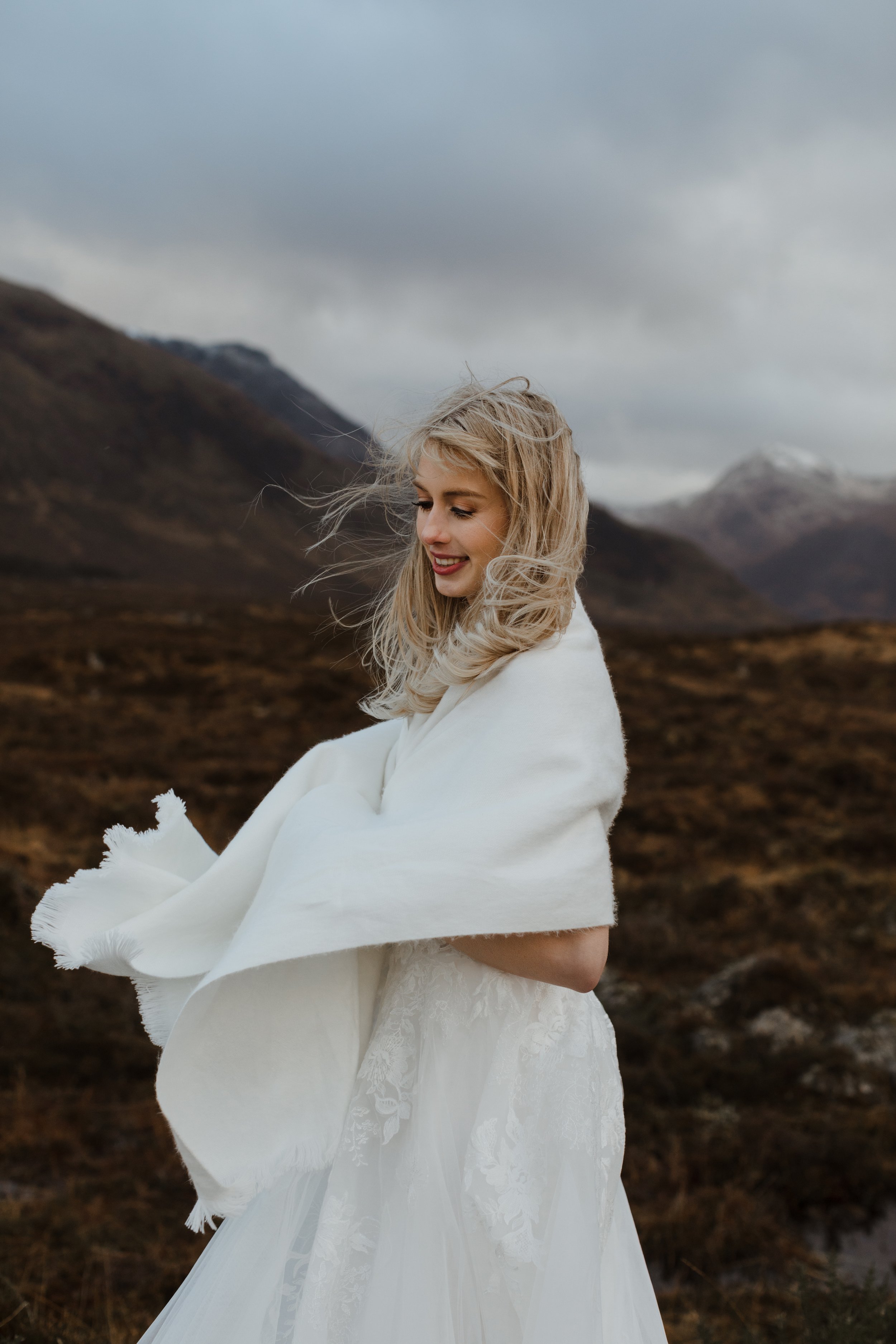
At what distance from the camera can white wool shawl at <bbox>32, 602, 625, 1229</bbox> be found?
55.7 inches

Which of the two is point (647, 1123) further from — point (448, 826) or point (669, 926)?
point (448, 826)

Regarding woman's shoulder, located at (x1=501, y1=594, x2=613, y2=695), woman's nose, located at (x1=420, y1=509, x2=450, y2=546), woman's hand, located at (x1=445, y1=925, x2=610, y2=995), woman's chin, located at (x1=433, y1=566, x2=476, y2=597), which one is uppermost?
woman's nose, located at (x1=420, y1=509, x2=450, y2=546)

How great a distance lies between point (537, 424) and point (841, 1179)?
463cm

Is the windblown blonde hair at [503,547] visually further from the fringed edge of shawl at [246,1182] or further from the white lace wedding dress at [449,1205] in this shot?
the fringed edge of shawl at [246,1182]

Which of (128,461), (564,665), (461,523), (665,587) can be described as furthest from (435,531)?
(665,587)

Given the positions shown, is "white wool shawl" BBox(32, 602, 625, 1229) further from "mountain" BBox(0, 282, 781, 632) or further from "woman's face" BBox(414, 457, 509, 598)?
"mountain" BBox(0, 282, 781, 632)

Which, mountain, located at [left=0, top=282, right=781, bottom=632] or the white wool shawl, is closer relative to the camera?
the white wool shawl

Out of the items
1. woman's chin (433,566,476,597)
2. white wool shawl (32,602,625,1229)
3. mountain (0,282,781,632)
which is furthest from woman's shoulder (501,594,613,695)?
mountain (0,282,781,632)

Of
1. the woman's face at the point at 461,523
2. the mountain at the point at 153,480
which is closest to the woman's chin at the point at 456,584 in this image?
the woman's face at the point at 461,523

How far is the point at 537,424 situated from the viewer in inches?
68.6

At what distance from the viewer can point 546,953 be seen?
1.50 m

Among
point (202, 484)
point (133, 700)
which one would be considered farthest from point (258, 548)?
point (133, 700)

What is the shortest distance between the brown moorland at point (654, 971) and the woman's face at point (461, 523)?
2672mm

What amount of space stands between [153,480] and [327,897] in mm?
126845
